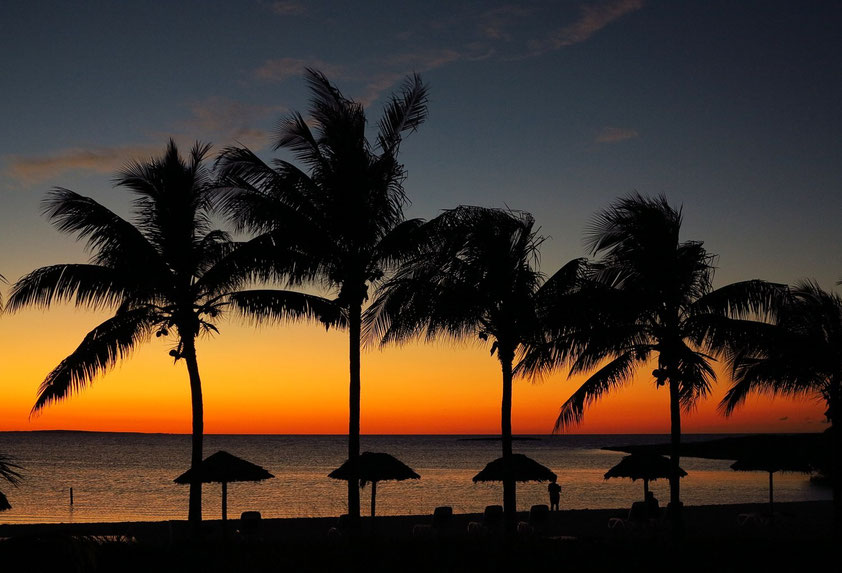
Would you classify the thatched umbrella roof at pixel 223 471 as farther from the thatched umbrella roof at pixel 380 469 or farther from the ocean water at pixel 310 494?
the ocean water at pixel 310 494

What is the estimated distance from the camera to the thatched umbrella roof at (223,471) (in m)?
19.6

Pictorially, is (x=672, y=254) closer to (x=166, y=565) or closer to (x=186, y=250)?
(x=186, y=250)

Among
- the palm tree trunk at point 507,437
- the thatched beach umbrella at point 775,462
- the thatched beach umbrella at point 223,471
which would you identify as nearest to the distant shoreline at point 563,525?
the thatched beach umbrella at point 775,462

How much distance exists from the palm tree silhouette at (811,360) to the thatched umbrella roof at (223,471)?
11754 mm

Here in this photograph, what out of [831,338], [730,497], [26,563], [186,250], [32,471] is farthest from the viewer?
[32,471]

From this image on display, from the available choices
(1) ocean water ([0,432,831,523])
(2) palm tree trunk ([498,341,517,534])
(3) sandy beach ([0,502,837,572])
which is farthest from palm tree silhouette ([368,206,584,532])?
(1) ocean water ([0,432,831,523])

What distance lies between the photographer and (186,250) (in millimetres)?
18078

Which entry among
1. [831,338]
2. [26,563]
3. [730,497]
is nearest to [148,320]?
[26,563]

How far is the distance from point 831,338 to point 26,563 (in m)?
19.2

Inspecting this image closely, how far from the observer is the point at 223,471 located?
20.0m

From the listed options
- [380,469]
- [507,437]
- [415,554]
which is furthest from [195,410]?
[415,554]

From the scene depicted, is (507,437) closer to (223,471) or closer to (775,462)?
(223,471)

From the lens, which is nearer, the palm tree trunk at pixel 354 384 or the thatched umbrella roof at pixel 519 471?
the palm tree trunk at pixel 354 384

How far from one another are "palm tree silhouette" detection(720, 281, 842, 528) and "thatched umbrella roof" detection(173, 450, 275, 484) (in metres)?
11.8
